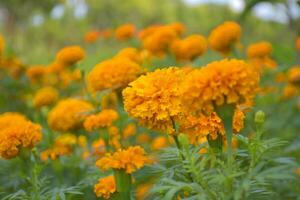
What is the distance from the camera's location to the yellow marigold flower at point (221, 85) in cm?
120

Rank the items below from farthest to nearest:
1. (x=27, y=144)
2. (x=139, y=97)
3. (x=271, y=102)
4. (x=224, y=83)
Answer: (x=271, y=102)
(x=27, y=144)
(x=139, y=97)
(x=224, y=83)

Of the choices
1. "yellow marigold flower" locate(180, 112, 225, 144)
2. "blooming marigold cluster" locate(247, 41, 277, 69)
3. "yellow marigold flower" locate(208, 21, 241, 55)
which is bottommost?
"yellow marigold flower" locate(180, 112, 225, 144)

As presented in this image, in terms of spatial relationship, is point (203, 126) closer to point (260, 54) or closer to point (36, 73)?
point (260, 54)

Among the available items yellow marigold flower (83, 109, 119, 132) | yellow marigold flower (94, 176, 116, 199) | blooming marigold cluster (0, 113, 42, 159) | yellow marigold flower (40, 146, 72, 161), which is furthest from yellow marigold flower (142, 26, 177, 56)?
yellow marigold flower (94, 176, 116, 199)

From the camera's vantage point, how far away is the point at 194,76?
1.24 m

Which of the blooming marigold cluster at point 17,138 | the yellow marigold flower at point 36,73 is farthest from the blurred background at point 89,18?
the blooming marigold cluster at point 17,138

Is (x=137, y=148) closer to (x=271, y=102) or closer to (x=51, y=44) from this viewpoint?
(x=271, y=102)

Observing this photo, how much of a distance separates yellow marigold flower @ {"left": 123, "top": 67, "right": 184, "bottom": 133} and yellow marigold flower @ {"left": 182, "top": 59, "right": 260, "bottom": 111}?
19cm


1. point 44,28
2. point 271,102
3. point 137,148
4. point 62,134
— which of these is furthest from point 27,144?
point 44,28

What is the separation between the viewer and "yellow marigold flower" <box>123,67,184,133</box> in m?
1.43

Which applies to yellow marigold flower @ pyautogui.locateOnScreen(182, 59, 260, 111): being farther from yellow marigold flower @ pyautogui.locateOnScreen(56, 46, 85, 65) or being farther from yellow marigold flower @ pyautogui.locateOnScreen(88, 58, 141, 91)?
yellow marigold flower @ pyautogui.locateOnScreen(56, 46, 85, 65)

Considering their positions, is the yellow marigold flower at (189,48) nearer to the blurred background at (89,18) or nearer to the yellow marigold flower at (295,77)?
the yellow marigold flower at (295,77)

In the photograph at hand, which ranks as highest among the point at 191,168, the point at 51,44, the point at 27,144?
the point at 51,44

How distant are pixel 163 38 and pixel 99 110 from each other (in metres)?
1.12
